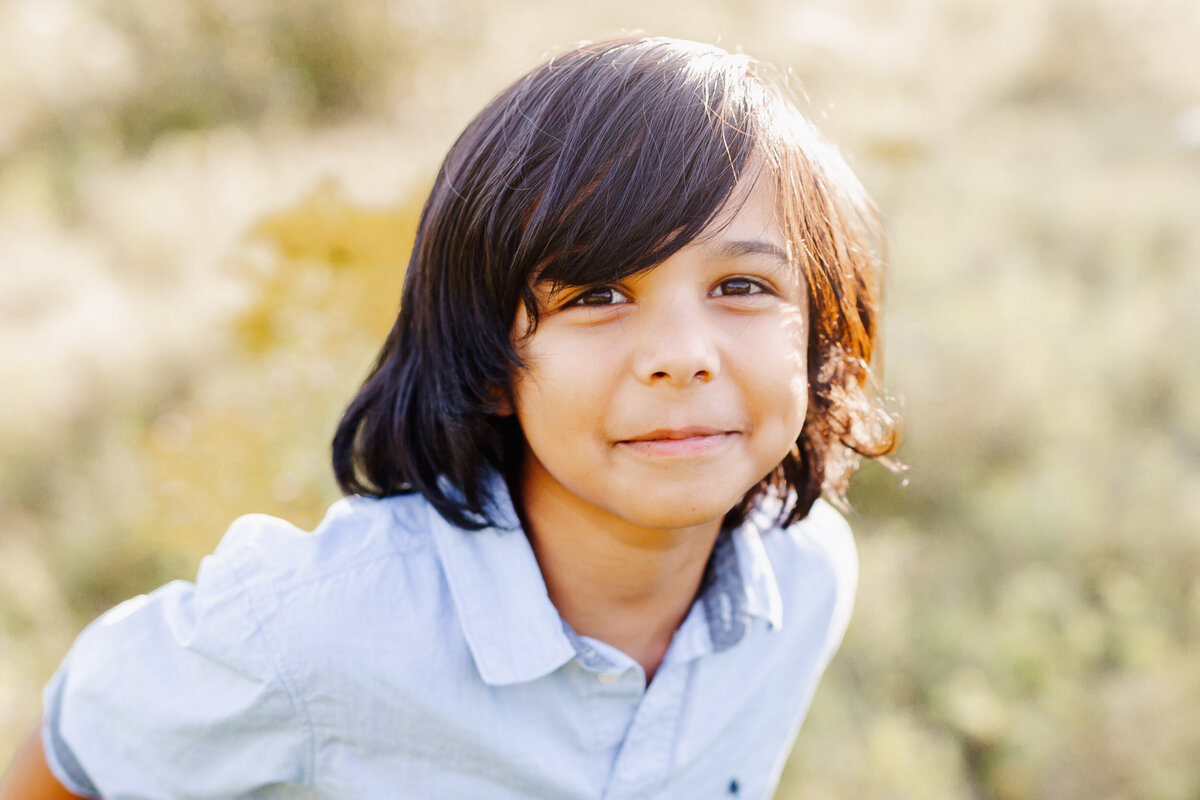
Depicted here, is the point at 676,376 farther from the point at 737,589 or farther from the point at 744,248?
the point at 737,589

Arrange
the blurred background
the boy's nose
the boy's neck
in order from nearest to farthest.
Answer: the boy's nose, the boy's neck, the blurred background

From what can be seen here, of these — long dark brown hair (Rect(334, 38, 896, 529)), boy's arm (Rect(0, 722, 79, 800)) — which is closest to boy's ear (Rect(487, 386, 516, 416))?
long dark brown hair (Rect(334, 38, 896, 529))

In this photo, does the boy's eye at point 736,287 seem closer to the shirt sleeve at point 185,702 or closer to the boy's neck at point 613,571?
the boy's neck at point 613,571

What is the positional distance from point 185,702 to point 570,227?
741 millimetres

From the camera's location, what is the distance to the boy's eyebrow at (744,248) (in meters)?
1.24

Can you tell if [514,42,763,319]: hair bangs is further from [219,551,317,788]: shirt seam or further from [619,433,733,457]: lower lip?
[219,551,317,788]: shirt seam

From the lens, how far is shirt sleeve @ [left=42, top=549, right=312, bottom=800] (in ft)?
4.10

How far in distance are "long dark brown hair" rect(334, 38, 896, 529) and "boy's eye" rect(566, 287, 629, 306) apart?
3 centimetres

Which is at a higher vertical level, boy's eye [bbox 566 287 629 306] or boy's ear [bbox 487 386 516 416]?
boy's eye [bbox 566 287 629 306]

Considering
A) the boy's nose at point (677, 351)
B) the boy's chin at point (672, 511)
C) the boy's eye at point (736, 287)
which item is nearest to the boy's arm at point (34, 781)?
the boy's chin at point (672, 511)

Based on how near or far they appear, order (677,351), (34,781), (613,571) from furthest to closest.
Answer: (613,571) → (34,781) → (677,351)

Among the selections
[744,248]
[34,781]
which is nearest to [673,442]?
[744,248]

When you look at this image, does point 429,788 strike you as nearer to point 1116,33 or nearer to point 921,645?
point 921,645

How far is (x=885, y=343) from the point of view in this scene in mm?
3594
